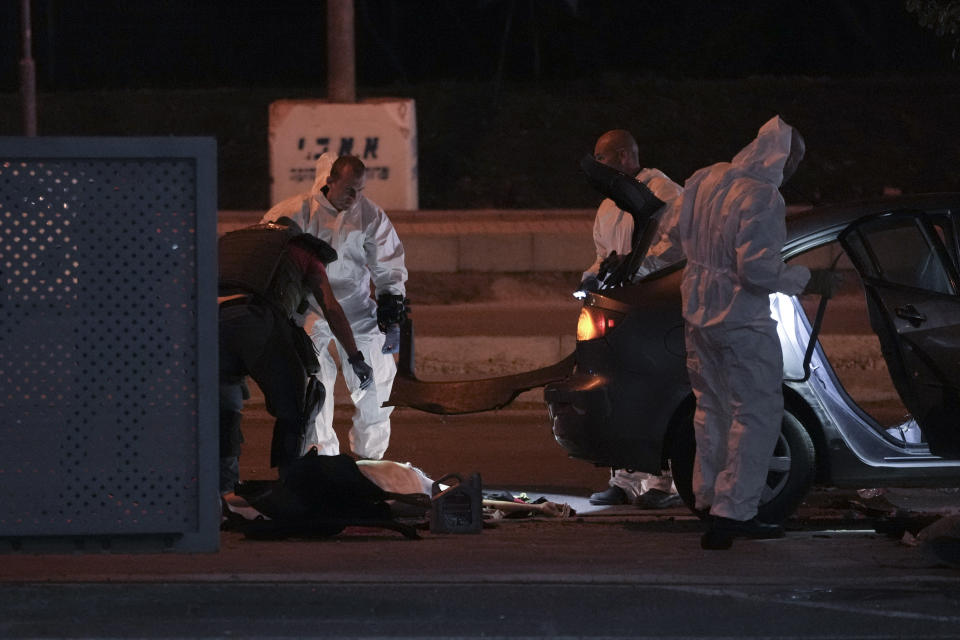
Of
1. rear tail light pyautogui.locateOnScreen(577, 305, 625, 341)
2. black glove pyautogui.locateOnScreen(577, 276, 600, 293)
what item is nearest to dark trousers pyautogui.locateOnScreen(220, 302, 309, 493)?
rear tail light pyautogui.locateOnScreen(577, 305, 625, 341)

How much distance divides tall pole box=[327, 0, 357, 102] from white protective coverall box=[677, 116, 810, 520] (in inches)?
448

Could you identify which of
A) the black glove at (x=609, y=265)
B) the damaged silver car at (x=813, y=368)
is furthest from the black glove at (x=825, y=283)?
the black glove at (x=609, y=265)

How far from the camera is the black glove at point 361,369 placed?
9062 mm

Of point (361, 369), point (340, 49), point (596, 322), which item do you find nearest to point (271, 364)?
point (361, 369)

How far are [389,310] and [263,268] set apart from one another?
4.75 feet

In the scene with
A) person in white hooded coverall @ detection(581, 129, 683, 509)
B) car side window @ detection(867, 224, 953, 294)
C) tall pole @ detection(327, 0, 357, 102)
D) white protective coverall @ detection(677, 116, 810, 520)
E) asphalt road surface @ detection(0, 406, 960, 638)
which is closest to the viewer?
asphalt road surface @ detection(0, 406, 960, 638)

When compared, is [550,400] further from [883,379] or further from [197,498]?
[883,379]

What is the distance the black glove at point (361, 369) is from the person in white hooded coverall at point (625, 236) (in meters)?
1.23

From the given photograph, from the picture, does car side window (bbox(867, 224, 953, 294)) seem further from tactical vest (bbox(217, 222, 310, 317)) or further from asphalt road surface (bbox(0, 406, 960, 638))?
tactical vest (bbox(217, 222, 310, 317))

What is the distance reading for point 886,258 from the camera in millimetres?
7789

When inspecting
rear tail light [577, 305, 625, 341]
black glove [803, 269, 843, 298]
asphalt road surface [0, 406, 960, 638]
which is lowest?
asphalt road surface [0, 406, 960, 638]

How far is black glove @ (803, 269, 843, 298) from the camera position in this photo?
7.52 meters

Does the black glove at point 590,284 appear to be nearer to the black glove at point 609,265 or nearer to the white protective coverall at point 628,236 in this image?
the black glove at point 609,265

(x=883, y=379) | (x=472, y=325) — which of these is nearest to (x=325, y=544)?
(x=883, y=379)
